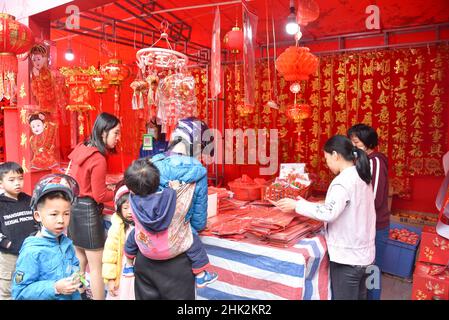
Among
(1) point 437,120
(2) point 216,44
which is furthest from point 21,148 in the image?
(1) point 437,120

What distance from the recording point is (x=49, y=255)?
1.53 m

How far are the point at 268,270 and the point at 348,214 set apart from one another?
0.59 m

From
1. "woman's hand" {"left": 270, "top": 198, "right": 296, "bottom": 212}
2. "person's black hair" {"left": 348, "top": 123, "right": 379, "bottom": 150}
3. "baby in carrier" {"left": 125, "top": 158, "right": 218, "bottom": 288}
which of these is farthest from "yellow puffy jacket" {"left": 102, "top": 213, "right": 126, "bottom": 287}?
"person's black hair" {"left": 348, "top": 123, "right": 379, "bottom": 150}

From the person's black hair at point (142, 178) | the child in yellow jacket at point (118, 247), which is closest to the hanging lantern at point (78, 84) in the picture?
the child in yellow jacket at point (118, 247)

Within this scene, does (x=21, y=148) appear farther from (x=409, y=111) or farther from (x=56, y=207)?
(x=409, y=111)

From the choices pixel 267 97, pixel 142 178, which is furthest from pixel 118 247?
pixel 267 97

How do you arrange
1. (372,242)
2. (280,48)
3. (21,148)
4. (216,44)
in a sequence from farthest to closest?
(280,48)
(21,148)
(216,44)
(372,242)

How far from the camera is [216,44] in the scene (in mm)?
2600

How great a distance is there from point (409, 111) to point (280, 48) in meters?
2.30

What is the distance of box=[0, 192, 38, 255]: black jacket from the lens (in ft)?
7.20

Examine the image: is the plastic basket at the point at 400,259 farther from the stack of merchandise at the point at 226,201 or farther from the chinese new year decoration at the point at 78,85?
the chinese new year decoration at the point at 78,85

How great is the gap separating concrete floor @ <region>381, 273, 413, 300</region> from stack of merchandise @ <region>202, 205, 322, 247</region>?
1.66 metres

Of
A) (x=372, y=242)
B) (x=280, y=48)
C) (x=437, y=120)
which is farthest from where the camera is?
(x=280, y=48)

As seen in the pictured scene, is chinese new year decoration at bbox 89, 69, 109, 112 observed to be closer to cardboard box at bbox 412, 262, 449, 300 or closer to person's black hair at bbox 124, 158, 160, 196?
person's black hair at bbox 124, 158, 160, 196
